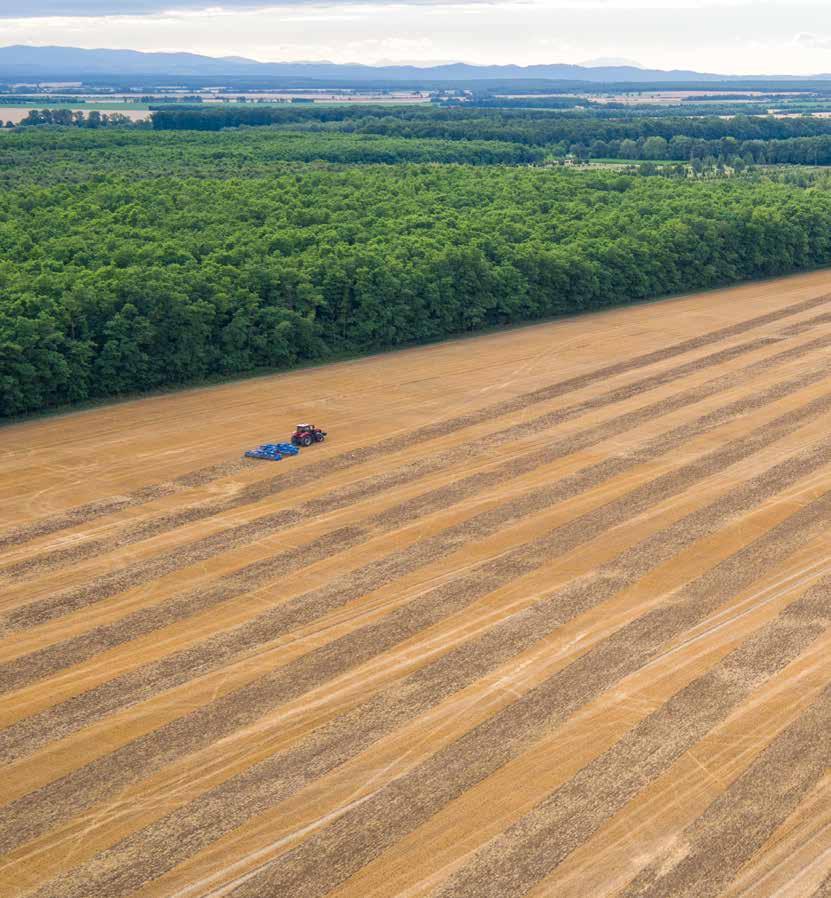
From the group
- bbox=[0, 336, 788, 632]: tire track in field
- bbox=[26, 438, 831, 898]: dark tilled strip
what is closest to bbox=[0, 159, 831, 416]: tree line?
bbox=[0, 336, 788, 632]: tire track in field

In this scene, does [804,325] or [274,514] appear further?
[804,325]

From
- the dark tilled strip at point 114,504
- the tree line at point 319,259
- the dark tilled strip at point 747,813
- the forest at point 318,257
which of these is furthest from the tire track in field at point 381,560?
the forest at point 318,257

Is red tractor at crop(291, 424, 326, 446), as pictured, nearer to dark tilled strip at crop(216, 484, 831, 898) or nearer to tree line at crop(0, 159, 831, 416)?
tree line at crop(0, 159, 831, 416)

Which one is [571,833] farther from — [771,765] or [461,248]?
[461,248]

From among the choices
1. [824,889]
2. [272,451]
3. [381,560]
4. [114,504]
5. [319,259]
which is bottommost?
[272,451]

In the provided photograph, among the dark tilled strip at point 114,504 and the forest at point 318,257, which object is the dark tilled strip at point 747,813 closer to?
the dark tilled strip at point 114,504

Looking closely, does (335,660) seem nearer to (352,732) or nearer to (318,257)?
(352,732)

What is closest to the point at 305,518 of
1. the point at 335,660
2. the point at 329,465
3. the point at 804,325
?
the point at 329,465
